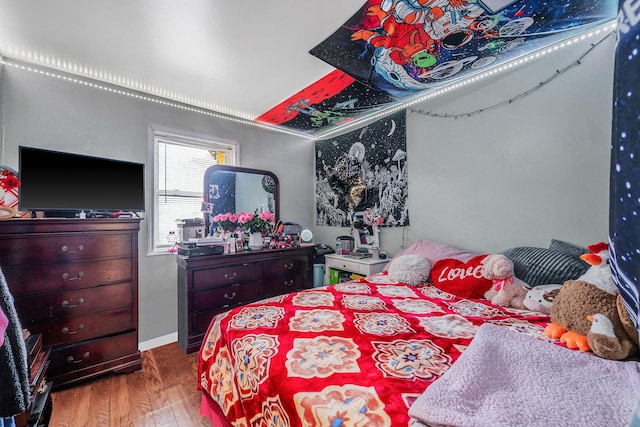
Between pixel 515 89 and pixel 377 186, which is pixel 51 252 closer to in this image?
pixel 377 186

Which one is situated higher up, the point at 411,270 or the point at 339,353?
the point at 411,270

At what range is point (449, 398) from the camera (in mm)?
701

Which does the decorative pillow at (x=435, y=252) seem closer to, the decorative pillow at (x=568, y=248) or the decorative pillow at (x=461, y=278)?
the decorative pillow at (x=461, y=278)

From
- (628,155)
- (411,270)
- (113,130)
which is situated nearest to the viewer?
(628,155)

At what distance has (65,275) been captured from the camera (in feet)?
6.00

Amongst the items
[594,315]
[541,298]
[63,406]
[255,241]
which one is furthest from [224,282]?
[594,315]

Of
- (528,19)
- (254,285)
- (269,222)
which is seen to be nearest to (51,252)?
(254,285)

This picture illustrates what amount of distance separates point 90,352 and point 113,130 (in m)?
1.87

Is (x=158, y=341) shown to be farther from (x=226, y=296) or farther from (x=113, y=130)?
(x=113, y=130)

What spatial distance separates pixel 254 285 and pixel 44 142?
2.16m

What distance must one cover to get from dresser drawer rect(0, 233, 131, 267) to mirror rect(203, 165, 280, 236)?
982 mm

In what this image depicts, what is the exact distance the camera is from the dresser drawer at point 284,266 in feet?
9.53

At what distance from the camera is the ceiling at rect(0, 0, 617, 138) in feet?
5.04

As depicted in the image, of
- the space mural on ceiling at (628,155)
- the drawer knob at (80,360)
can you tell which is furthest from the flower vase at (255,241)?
the space mural on ceiling at (628,155)
